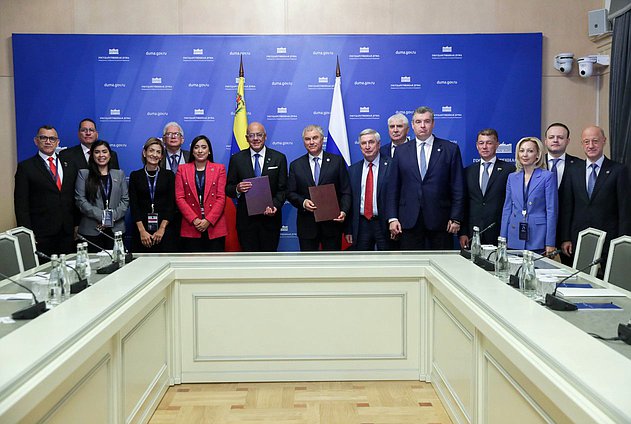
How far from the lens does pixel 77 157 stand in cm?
646

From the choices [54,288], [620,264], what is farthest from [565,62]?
[54,288]

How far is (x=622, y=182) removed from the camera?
5.35 m

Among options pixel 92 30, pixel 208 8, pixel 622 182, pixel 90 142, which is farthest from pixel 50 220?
pixel 622 182

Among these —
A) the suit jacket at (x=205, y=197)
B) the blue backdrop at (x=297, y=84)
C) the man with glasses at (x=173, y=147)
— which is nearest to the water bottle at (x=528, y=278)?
the suit jacket at (x=205, y=197)

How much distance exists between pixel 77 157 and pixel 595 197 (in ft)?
15.2

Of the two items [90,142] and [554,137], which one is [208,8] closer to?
[90,142]

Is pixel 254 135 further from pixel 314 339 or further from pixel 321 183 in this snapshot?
pixel 314 339

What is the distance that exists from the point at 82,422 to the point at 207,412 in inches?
50.6

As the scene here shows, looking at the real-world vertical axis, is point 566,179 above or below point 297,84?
below

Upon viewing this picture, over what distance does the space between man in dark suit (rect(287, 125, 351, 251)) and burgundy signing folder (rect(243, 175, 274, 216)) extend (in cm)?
20

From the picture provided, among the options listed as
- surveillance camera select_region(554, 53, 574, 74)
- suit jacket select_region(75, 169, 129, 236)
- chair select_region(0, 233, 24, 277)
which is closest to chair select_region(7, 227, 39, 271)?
chair select_region(0, 233, 24, 277)

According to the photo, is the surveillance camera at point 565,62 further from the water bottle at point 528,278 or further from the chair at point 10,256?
the chair at point 10,256

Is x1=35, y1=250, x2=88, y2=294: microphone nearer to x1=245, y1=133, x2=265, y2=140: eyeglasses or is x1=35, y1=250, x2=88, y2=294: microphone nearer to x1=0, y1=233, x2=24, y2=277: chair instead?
x1=0, y1=233, x2=24, y2=277: chair

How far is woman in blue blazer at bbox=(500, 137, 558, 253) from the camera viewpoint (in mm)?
5383
